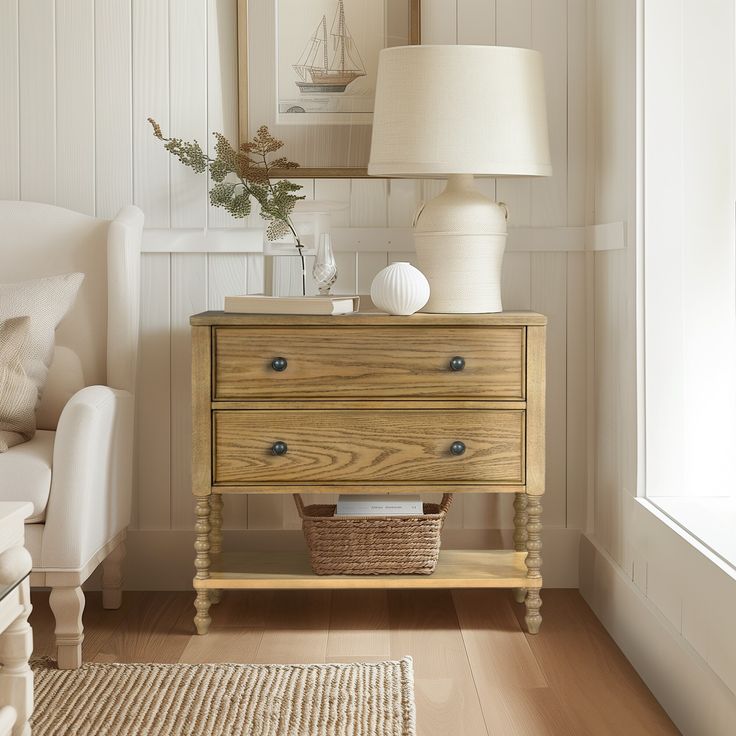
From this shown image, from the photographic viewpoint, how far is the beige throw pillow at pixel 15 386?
2152 mm

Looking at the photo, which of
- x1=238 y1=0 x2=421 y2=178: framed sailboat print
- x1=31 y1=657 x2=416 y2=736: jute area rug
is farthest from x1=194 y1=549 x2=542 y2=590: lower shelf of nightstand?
x1=238 y1=0 x2=421 y2=178: framed sailboat print

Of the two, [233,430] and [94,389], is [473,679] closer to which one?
[233,430]

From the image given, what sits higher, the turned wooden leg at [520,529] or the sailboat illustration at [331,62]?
the sailboat illustration at [331,62]

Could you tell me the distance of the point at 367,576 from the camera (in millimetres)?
2359

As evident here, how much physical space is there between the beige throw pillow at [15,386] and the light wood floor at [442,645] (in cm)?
52

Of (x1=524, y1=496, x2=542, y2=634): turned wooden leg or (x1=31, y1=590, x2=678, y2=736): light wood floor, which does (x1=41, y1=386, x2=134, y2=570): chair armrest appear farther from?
(x1=524, y1=496, x2=542, y2=634): turned wooden leg

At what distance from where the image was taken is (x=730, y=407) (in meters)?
2.14

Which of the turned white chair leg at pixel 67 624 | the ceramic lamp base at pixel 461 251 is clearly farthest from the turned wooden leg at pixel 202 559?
the ceramic lamp base at pixel 461 251

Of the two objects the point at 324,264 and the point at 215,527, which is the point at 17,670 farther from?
the point at 324,264

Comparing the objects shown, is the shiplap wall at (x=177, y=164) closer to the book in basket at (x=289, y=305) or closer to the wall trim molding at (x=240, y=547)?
the wall trim molding at (x=240, y=547)

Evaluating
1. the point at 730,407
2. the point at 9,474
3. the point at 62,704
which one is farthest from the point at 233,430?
the point at 730,407

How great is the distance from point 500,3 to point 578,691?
177cm

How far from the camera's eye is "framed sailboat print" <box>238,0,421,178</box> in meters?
2.62

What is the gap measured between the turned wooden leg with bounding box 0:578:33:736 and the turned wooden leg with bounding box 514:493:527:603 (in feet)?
4.47
